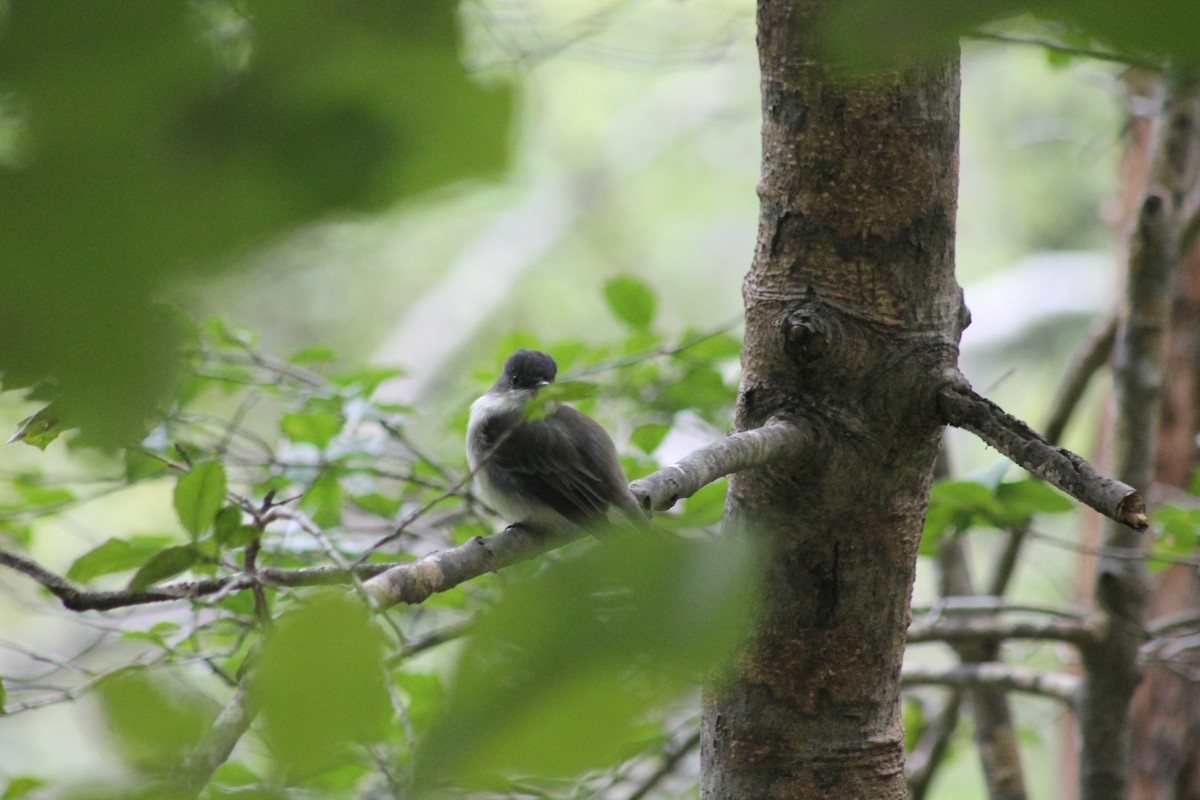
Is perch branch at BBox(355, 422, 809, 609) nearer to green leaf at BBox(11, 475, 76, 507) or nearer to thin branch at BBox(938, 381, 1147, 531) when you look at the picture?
thin branch at BBox(938, 381, 1147, 531)

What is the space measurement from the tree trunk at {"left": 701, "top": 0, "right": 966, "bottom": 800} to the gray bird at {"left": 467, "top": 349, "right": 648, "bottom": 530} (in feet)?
2.80

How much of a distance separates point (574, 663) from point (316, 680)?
0.25 ft

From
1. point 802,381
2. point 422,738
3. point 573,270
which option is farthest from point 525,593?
point 573,270

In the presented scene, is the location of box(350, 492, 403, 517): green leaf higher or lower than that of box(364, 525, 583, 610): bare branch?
higher

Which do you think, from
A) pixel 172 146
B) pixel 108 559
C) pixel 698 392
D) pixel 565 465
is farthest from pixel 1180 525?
pixel 172 146

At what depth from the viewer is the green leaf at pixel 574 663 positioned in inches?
9.6

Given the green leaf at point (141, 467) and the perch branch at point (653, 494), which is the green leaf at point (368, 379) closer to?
the green leaf at point (141, 467)

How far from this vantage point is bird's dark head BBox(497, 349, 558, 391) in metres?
2.82

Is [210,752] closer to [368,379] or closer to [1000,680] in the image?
[368,379]

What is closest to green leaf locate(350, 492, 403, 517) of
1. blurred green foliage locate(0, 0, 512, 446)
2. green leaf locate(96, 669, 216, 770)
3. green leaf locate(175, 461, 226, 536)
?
green leaf locate(175, 461, 226, 536)

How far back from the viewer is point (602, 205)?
11547mm

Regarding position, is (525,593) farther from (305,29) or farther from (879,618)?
(879,618)

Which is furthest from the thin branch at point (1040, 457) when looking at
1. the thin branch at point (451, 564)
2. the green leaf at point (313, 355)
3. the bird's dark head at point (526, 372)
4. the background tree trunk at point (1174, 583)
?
the background tree trunk at point (1174, 583)

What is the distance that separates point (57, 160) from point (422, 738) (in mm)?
159
